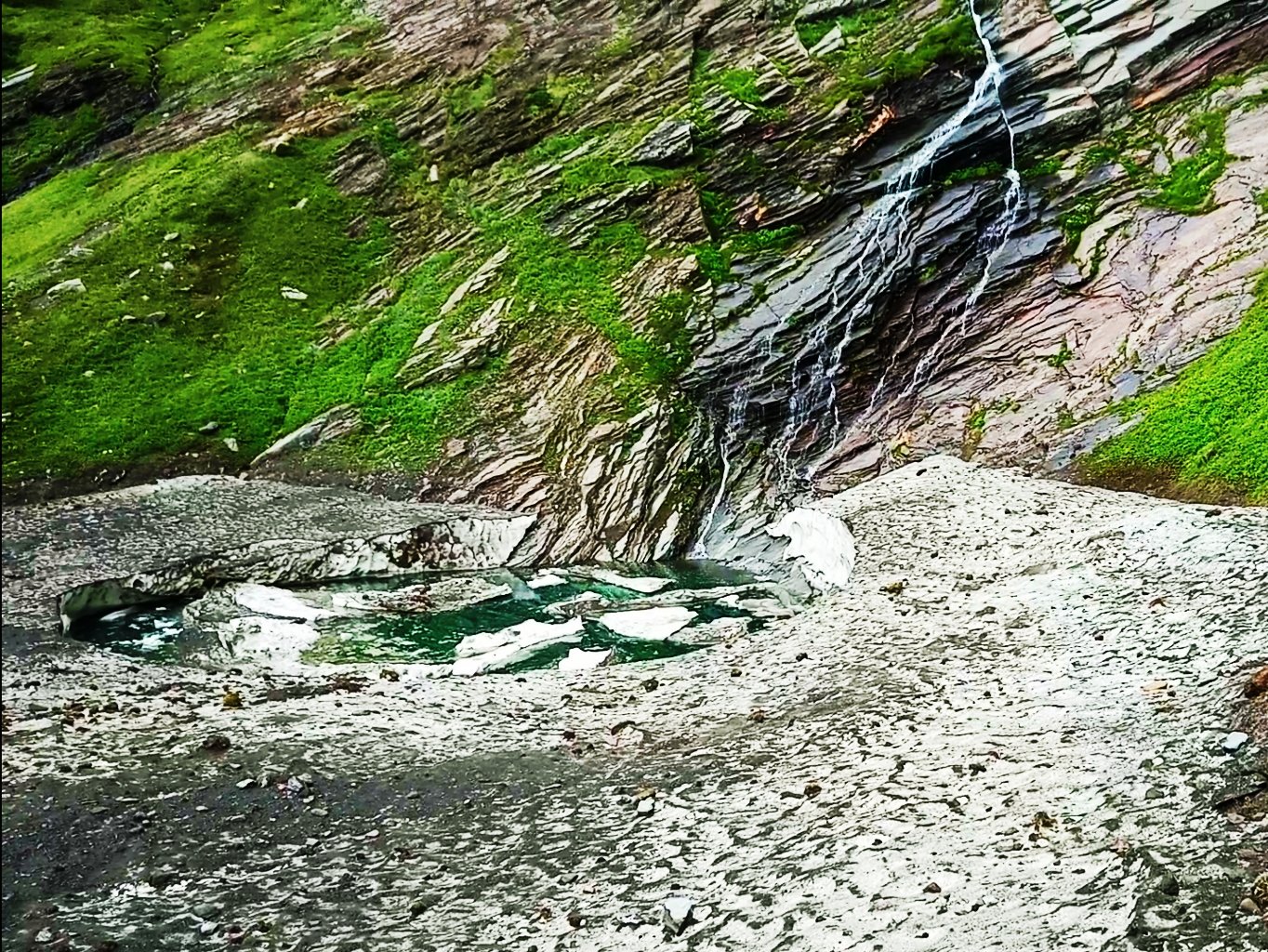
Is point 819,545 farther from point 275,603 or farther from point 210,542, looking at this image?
point 210,542

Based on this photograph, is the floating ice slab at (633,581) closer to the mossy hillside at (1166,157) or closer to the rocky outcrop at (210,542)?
the rocky outcrop at (210,542)

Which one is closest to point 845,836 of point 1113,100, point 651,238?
point 651,238

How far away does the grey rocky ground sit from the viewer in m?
6.43

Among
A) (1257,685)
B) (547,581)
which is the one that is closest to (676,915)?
(1257,685)

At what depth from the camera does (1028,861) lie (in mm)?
7535

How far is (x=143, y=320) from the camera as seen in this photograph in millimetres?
9172

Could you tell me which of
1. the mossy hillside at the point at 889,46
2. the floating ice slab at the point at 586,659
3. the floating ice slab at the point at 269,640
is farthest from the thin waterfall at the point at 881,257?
the floating ice slab at the point at 269,640

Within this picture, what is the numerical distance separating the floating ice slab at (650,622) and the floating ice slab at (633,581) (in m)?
2.27

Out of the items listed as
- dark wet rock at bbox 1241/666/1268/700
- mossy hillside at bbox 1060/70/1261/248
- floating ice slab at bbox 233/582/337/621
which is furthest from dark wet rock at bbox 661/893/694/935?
mossy hillside at bbox 1060/70/1261/248

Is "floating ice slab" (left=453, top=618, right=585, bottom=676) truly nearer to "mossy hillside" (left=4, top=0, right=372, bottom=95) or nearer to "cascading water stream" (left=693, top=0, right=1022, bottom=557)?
"cascading water stream" (left=693, top=0, right=1022, bottom=557)

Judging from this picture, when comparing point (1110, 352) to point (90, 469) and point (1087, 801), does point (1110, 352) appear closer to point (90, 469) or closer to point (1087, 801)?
point (1087, 801)

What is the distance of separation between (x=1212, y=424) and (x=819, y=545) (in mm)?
8409

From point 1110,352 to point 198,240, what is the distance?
2080 cm

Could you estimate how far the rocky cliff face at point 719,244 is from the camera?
76.0 feet
